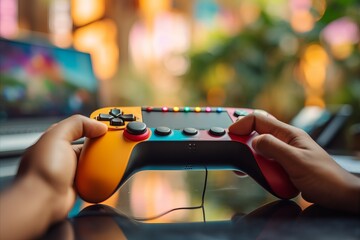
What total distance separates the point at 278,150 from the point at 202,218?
101 mm

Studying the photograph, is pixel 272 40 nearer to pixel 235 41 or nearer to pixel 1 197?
pixel 235 41

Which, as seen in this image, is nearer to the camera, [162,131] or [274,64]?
[162,131]

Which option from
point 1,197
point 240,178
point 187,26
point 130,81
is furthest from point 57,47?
point 187,26

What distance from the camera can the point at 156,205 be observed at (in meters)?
0.39

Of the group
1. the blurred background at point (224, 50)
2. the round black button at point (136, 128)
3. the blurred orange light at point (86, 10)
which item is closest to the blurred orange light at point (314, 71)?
the blurred background at point (224, 50)

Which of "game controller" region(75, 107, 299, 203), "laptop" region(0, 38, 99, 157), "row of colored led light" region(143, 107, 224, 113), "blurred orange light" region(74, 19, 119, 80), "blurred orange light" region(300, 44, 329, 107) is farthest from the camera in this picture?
"blurred orange light" region(74, 19, 119, 80)

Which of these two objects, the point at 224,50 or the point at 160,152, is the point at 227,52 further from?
the point at 160,152

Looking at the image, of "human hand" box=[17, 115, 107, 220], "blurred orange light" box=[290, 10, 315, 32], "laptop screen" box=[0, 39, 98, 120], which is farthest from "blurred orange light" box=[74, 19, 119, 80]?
"human hand" box=[17, 115, 107, 220]

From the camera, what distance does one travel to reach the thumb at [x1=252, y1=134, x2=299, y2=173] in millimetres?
368

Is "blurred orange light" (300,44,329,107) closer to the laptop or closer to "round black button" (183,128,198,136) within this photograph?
the laptop

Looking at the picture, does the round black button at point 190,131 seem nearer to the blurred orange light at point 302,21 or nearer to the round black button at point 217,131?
the round black button at point 217,131

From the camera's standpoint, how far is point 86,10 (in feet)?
10.3

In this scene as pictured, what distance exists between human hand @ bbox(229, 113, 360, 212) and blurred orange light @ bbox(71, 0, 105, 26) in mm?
2946

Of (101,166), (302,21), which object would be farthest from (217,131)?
(302,21)
